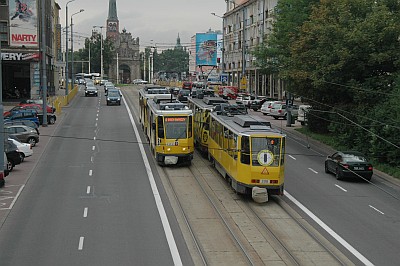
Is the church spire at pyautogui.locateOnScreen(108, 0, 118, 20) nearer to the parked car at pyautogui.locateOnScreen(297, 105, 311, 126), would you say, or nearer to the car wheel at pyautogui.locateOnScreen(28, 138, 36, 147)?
the parked car at pyautogui.locateOnScreen(297, 105, 311, 126)

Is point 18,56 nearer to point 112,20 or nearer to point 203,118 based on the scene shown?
point 203,118

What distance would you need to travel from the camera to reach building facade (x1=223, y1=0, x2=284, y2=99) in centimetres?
8919

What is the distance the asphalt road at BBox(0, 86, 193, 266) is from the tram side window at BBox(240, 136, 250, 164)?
3.73 m

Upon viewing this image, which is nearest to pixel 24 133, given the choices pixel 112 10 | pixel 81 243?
pixel 81 243

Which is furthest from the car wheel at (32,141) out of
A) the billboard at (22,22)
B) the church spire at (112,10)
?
the church spire at (112,10)

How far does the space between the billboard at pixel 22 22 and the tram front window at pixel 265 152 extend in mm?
49989

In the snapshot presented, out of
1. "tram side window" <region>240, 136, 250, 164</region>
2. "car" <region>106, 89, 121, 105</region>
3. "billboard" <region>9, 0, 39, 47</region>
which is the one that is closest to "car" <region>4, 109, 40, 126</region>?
"car" <region>106, 89, 121, 105</region>

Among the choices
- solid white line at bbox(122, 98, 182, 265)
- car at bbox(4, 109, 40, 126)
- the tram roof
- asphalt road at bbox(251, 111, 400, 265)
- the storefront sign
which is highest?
the storefront sign

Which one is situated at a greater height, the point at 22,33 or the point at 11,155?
the point at 22,33

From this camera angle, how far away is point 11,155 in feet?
108

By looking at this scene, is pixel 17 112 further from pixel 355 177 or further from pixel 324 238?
pixel 324 238

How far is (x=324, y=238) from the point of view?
68.8 feet

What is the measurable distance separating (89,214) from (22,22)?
50.4 m

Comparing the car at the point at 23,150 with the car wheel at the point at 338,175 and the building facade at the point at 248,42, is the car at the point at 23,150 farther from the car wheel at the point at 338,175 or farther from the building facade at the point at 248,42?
the building facade at the point at 248,42
